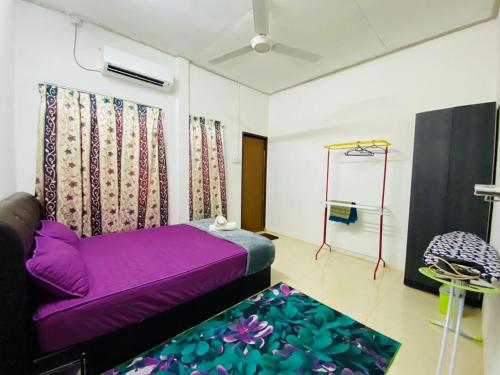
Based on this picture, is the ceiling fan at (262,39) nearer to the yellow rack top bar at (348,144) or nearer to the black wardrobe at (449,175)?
the yellow rack top bar at (348,144)

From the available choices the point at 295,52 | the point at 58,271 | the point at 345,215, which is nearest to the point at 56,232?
the point at 58,271

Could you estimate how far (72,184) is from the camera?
2.32 m

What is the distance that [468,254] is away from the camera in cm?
117

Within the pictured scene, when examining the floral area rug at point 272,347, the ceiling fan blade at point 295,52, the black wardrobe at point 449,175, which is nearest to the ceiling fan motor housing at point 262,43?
the ceiling fan blade at point 295,52

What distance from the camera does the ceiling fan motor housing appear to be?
6.49 feet

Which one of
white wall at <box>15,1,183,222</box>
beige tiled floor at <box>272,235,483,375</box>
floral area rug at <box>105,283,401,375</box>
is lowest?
floral area rug at <box>105,283,401,375</box>

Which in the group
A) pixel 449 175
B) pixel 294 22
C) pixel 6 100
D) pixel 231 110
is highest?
pixel 294 22

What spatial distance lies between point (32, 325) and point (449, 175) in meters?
3.41

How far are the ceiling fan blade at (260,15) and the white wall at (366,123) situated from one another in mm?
1945

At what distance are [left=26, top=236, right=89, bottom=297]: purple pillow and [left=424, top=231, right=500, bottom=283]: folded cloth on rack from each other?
6.53 ft

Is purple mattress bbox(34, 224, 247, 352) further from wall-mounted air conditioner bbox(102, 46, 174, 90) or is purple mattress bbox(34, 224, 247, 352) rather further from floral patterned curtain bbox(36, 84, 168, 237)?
wall-mounted air conditioner bbox(102, 46, 174, 90)

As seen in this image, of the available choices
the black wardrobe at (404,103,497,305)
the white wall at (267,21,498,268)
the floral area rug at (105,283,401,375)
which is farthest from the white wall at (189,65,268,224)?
the black wardrobe at (404,103,497,305)

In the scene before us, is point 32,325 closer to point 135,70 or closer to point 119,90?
point 119,90

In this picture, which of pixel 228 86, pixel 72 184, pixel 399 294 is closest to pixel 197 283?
pixel 72 184
